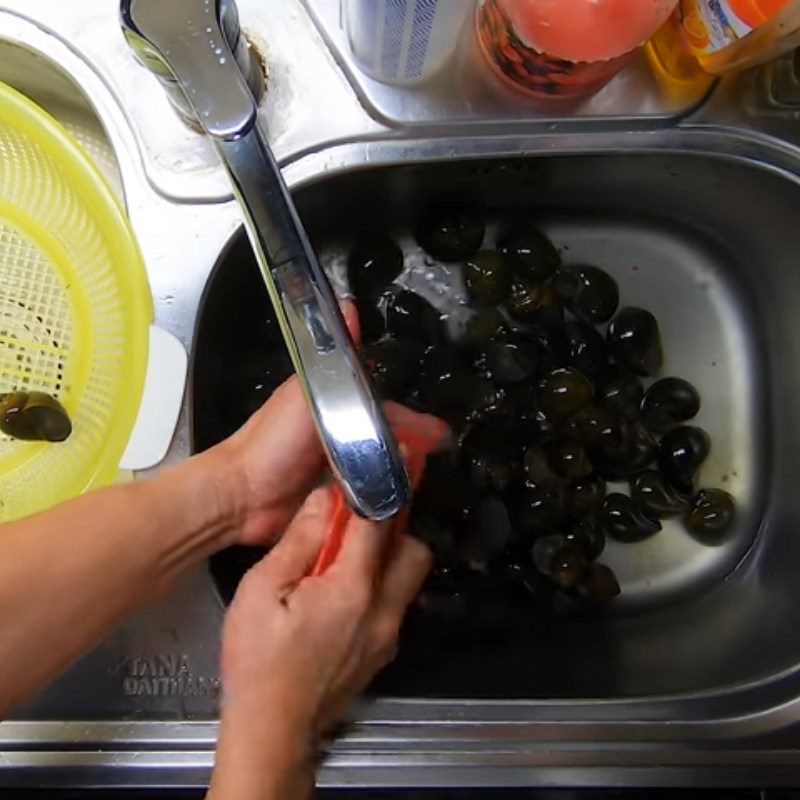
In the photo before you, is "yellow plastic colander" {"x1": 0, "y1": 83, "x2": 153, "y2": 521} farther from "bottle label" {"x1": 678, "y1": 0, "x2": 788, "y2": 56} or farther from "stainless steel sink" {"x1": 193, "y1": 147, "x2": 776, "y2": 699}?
"bottle label" {"x1": 678, "y1": 0, "x2": 788, "y2": 56}

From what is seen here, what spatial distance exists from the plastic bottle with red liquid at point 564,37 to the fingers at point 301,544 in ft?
1.12

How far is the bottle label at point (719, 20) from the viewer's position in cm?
54

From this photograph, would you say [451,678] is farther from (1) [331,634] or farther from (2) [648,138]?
(2) [648,138]

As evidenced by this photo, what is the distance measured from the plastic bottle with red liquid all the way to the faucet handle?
8.0 inches

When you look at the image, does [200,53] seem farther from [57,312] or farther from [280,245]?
[57,312]

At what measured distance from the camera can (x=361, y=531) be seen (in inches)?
22.7

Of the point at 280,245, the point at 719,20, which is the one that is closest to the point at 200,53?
the point at 280,245

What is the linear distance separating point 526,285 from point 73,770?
1.76ft

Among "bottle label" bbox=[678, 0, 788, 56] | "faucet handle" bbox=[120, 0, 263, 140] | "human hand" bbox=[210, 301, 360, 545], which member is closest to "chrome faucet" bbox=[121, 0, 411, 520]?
"faucet handle" bbox=[120, 0, 263, 140]

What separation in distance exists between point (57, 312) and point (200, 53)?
28cm

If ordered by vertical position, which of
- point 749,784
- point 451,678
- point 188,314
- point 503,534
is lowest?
point 749,784

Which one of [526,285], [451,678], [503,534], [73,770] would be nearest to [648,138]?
[526,285]

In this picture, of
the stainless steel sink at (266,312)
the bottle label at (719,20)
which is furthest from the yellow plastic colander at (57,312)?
the bottle label at (719,20)

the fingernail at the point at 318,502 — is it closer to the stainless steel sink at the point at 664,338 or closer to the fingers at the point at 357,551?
the fingers at the point at 357,551
